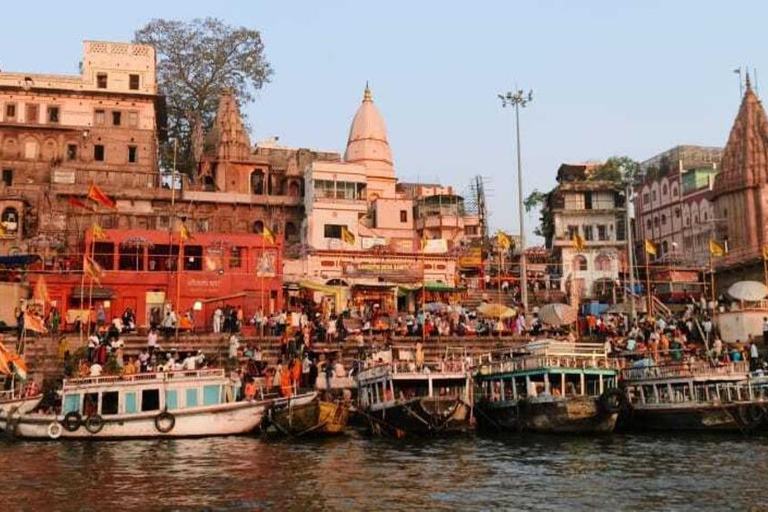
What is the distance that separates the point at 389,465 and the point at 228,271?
2437 cm

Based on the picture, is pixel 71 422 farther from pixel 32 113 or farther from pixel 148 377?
pixel 32 113

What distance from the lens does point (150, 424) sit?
26.9 meters

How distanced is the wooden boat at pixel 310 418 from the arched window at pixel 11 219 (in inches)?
1132

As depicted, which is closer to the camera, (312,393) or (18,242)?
(312,393)

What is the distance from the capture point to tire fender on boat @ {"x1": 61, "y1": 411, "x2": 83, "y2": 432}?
1057 inches

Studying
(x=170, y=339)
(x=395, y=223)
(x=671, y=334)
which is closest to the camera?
(x=170, y=339)

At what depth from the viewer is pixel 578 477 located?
761 inches

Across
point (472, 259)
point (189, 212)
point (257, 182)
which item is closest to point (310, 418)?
point (189, 212)

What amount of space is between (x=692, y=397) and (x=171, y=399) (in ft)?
55.0

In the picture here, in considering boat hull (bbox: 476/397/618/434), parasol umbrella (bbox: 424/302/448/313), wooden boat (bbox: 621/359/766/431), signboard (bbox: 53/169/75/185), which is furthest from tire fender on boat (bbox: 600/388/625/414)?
signboard (bbox: 53/169/75/185)

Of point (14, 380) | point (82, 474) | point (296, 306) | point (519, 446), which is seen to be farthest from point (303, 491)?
point (296, 306)

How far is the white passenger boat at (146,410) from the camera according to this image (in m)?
26.8

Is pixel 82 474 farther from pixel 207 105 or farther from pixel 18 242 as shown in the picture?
pixel 207 105

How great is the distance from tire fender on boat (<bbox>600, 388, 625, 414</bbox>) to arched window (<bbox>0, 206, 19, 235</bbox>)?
118 feet
